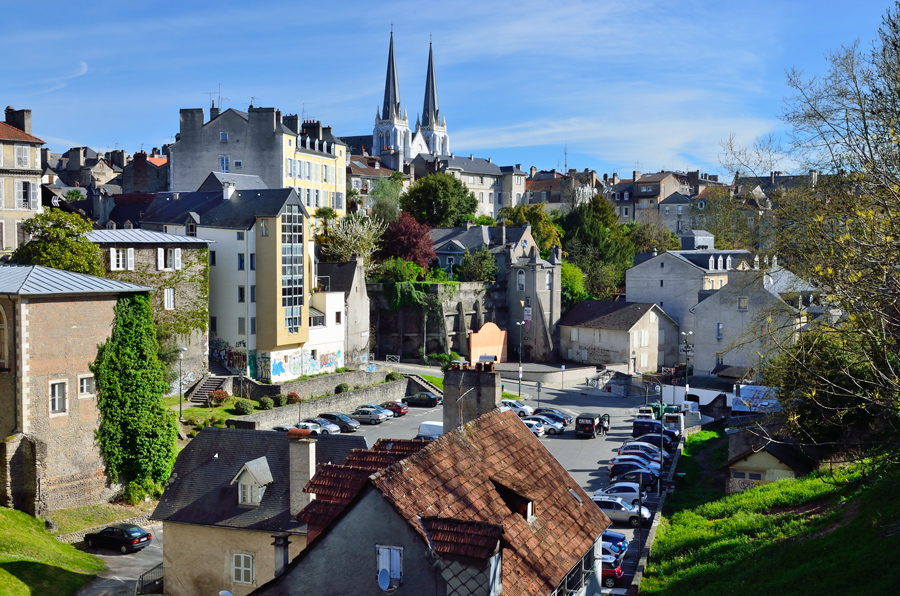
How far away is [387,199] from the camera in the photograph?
80562 millimetres

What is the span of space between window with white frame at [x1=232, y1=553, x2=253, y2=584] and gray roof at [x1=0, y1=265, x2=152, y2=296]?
51.5 feet

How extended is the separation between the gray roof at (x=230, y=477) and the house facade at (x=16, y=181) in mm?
29775

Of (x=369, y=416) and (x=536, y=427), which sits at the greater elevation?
(x=369, y=416)

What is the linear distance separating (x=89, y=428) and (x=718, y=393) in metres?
39.5

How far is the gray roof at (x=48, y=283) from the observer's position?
32.2 meters

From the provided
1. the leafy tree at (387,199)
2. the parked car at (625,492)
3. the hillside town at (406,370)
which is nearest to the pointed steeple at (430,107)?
the hillside town at (406,370)

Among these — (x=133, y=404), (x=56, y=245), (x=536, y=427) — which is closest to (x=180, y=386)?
(x=133, y=404)

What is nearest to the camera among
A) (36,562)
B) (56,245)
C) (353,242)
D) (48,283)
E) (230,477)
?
(230,477)

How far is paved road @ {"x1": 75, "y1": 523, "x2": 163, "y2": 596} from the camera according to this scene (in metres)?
25.8

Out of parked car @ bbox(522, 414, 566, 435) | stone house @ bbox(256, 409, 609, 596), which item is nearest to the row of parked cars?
parked car @ bbox(522, 414, 566, 435)

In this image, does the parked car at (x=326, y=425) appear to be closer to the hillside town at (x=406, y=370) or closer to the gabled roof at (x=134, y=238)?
the hillside town at (x=406, y=370)

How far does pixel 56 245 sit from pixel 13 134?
11.3m

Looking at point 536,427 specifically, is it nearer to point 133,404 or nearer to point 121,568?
point 133,404

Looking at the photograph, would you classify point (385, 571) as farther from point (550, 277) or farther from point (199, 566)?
point (550, 277)
